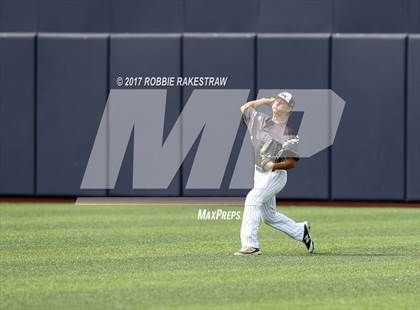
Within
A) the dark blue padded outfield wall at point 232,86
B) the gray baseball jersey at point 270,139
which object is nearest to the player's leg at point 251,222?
the gray baseball jersey at point 270,139

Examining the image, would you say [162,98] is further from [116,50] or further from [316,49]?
[316,49]

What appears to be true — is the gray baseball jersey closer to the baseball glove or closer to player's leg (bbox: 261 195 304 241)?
the baseball glove

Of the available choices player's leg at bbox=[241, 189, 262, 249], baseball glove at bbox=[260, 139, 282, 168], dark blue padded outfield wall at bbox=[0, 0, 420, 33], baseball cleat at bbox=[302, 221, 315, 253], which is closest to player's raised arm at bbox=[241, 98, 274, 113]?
baseball glove at bbox=[260, 139, 282, 168]

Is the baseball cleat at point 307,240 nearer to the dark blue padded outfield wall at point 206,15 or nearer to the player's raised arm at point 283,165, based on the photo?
the player's raised arm at point 283,165

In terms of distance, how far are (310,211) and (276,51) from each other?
2.80m

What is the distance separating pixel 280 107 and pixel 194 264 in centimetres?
197

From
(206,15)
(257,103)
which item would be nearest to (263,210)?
(257,103)

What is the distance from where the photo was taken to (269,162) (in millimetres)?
13477

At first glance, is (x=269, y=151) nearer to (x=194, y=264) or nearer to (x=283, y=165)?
(x=283, y=165)

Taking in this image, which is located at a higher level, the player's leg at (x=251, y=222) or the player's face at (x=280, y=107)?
the player's face at (x=280, y=107)

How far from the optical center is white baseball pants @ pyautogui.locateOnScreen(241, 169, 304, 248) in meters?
13.4

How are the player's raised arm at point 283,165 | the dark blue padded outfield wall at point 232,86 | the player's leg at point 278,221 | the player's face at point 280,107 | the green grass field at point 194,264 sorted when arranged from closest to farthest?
the green grass field at point 194,264
the player's face at point 280,107
the player's raised arm at point 283,165
the player's leg at point 278,221
the dark blue padded outfield wall at point 232,86

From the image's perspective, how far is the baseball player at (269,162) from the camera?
13234 mm

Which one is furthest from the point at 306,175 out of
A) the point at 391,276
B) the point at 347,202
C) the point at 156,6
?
the point at 391,276
